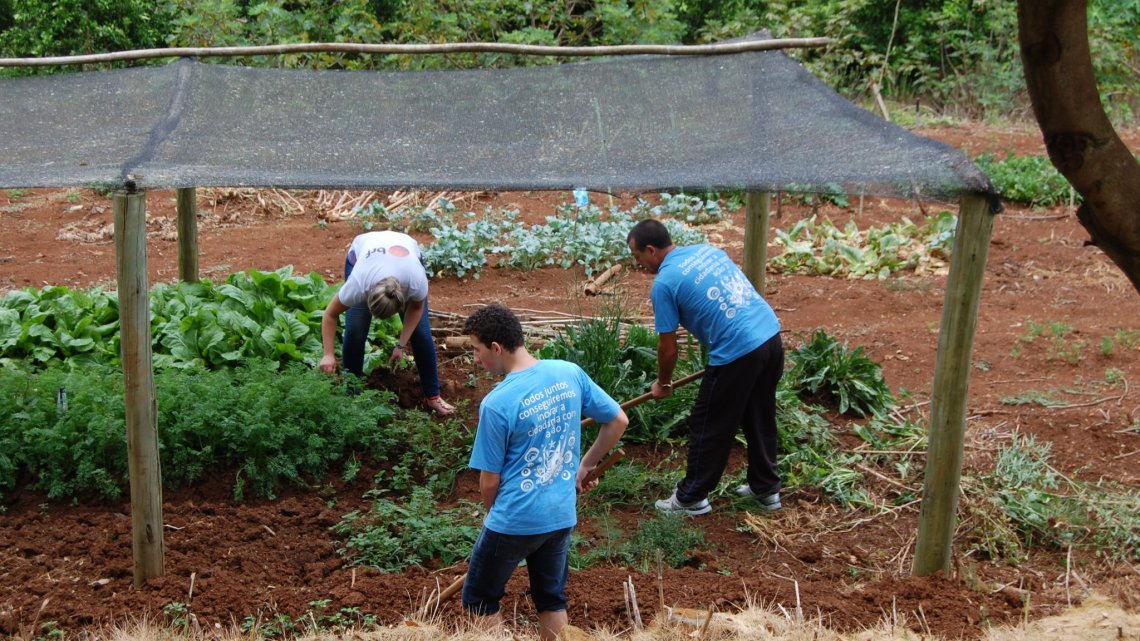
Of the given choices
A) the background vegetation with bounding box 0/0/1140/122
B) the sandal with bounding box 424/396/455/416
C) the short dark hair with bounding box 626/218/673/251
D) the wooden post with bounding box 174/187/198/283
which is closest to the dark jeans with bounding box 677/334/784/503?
the short dark hair with bounding box 626/218/673/251

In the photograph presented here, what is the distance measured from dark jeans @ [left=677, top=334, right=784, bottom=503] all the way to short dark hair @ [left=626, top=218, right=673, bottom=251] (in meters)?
0.73

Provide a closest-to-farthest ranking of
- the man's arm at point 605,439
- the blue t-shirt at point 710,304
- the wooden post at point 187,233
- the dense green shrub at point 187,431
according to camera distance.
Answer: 1. the man's arm at point 605,439
2. the blue t-shirt at point 710,304
3. the dense green shrub at point 187,431
4. the wooden post at point 187,233

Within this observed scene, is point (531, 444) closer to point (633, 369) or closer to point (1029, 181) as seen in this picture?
point (633, 369)

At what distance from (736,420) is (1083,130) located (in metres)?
2.77

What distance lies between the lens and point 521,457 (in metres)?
3.81

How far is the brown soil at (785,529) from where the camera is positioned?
4422 millimetres

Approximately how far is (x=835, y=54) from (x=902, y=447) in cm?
1043

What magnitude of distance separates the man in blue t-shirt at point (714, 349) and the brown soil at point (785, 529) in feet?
0.99

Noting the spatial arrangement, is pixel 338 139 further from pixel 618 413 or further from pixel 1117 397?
pixel 1117 397

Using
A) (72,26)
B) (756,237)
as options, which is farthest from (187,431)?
(72,26)

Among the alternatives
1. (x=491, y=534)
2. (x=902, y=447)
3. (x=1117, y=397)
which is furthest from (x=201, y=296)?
(x=1117, y=397)

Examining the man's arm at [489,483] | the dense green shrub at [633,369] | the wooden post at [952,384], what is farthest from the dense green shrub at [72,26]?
the wooden post at [952,384]

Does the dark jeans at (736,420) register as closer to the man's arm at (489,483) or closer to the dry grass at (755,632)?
the man's arm at (489,483)

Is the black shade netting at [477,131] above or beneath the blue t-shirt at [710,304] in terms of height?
above
